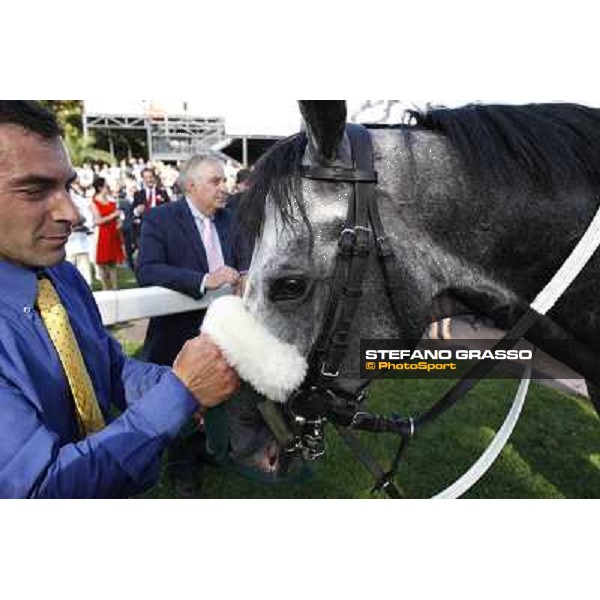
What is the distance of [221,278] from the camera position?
10.7 feet

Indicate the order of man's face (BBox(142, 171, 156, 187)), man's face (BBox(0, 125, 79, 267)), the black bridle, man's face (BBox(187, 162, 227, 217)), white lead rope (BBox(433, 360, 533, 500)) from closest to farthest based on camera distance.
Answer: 1. man's face (BBox(0, 125, 79, 267))
2. the black bridle
3. white lead rope (BBox(433, 360, 533, 500))
4. man's face (BBox(187, 162, 227, 217))
5. man's face (BBox(142, 171, 156, 187))

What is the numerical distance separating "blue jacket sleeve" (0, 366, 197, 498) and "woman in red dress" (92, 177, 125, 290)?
809 centimetres

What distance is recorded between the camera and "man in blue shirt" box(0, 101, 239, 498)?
1.32 m

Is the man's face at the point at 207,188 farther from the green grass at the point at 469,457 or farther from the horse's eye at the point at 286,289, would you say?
the horse's eye at the point at 286,289

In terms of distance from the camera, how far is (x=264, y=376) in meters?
1.61

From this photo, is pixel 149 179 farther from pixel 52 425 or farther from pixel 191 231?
pixel 52 425

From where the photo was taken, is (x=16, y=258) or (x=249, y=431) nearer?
(x=16, y=258)

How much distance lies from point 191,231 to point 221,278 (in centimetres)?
47

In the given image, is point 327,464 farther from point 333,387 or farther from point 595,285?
point 595,285

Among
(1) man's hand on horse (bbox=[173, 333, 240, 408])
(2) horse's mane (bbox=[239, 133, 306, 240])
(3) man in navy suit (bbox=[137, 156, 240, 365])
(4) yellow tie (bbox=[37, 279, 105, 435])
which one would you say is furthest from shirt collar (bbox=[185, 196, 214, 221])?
(1) man's hand on horse (bbox=[173, 333, 240, 408])

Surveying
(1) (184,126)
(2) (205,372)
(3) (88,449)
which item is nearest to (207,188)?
(1) (184,126)

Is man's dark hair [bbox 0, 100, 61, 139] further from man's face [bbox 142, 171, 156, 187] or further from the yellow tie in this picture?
man's face [bbox 142, 171, 156, 187]

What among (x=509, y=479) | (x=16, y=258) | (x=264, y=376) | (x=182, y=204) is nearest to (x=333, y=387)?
(x=264, y=376)

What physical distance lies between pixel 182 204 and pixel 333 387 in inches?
86.3
